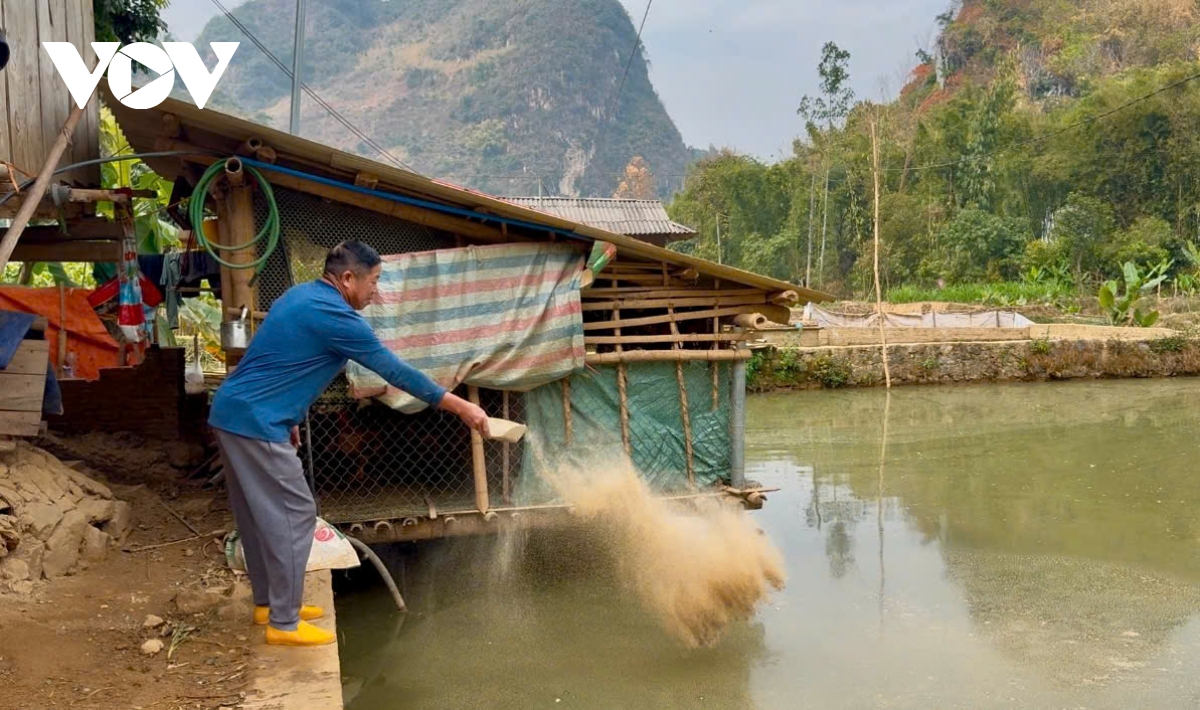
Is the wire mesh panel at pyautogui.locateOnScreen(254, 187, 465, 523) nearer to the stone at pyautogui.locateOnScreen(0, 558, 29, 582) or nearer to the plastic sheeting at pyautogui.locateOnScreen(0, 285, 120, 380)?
the plastic sheeting at pyautogui.locateOnScreen(0, 285, 120, 380)

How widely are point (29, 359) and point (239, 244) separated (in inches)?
55.8

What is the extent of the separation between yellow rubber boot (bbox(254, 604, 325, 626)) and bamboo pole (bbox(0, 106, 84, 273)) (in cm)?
224

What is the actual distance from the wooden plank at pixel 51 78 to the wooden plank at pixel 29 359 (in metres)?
1.43

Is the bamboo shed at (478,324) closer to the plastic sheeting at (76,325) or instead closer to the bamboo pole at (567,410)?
the bamboo pole at (567,410)

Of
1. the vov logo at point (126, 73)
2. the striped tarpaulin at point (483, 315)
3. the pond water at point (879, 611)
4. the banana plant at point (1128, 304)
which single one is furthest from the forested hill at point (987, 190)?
the vov logo at point (126, 73)

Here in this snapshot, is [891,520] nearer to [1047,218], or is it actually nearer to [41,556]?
[41,556]

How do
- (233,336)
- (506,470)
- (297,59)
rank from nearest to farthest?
(233,336), (506,470), (297,59)

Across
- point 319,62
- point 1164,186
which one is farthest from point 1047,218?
point 319,62

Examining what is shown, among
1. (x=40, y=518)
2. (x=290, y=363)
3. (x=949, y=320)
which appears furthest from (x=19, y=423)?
(x=949, y=320)

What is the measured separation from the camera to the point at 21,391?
5723mm

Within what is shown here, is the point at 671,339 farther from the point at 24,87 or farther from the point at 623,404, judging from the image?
the point at 24,87

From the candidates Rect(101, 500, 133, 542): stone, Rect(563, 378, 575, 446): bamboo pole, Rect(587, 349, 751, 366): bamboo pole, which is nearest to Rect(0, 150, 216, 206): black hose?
Rect(101, 500, 133, 542): stone

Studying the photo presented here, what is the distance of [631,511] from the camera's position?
22.8ft

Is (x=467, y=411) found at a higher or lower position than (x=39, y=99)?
lower
